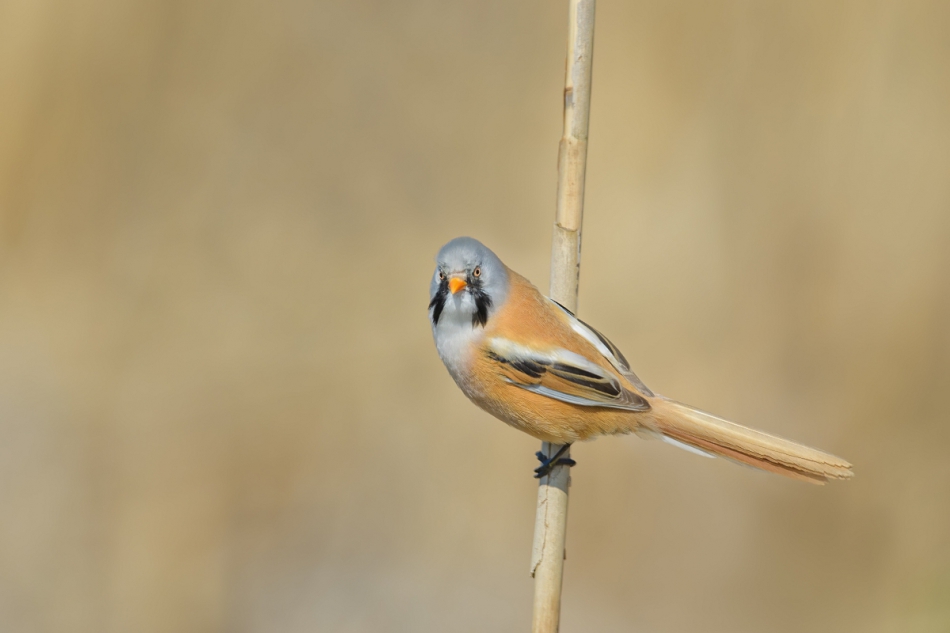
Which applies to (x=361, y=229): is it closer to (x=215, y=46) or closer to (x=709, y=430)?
(x=215, y=46)

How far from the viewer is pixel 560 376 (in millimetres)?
2902

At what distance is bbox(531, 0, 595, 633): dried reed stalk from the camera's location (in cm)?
237

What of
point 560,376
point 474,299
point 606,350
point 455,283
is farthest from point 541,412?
point 455,283

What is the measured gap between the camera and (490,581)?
4.82m

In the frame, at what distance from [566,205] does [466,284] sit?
470mm

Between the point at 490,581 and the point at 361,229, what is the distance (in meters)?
2.28

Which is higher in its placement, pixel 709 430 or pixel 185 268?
Answer: pixel 185 268

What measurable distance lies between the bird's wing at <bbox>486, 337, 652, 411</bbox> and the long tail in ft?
0.34

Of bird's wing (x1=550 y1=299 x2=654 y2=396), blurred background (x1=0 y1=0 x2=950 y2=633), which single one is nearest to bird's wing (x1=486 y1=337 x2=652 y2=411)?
bird's wing (x1=550 y1=299 x2=654 y2=396)

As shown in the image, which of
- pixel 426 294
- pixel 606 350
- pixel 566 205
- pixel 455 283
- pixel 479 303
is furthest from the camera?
pixel 426 294

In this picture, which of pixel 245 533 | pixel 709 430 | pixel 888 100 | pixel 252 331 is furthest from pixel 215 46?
pixel 888 100

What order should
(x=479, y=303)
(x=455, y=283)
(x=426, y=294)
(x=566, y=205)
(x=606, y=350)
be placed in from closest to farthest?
1. (x=566, y=205)
2. (x=455, y=283)
3. (x=479, y=303)
4. (x=606, y=350)
5. (x=426, y=294)

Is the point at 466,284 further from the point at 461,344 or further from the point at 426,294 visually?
the point at 426,294

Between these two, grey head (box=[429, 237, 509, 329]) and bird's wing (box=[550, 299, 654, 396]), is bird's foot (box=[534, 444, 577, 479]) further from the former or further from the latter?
grey head (box=[429, 237, 509, 329])
